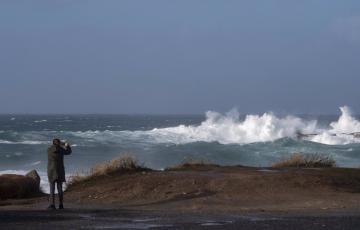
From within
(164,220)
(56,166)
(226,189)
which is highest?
(56,166)

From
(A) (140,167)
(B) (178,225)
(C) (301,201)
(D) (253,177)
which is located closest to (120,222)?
(B) (178,225)

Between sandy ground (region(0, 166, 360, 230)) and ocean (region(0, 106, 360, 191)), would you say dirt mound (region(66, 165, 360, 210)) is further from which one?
ocean (region(0, 106, 360, 191))

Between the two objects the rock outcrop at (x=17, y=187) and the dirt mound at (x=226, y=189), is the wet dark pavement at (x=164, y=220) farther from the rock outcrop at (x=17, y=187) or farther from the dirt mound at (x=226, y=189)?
the rock outcrop at (x=17, y=187)

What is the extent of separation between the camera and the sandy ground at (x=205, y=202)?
→ 14.5m

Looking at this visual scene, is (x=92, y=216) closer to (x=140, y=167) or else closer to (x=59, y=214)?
(x=59, y=214)

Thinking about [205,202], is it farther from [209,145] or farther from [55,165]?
[209,145]

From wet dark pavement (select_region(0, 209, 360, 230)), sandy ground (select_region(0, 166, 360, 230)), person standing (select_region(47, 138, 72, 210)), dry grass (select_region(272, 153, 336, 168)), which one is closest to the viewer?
wet dark pavement (select_region(0, 209, 360, 230))

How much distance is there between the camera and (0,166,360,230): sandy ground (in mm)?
14547

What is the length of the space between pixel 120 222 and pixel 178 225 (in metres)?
1.28

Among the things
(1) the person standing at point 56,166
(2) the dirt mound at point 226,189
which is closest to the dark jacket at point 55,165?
(1) the person standing at point 56,166

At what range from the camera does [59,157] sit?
726 inches

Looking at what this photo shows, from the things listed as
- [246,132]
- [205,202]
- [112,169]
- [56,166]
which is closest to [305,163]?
[112,169]

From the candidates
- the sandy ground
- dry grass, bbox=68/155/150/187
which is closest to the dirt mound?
the sandy ground

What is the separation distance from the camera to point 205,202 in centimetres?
1861
